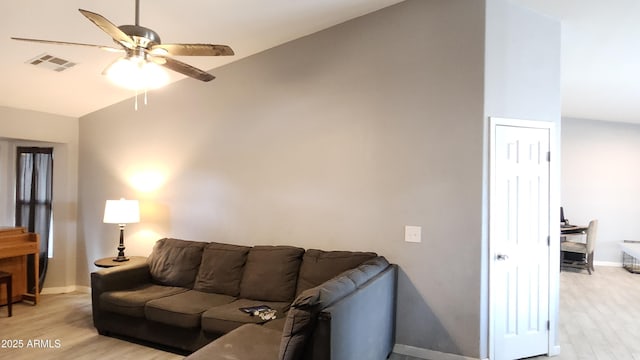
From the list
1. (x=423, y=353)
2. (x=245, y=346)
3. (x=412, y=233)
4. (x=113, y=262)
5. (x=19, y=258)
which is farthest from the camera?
(x=19, y=258)

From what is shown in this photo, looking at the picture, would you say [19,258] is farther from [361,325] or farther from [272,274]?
[361,325]

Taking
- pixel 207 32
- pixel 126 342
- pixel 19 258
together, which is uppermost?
pixel 207 32

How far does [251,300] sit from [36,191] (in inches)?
150

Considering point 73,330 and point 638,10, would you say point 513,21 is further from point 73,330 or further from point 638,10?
point 73,330

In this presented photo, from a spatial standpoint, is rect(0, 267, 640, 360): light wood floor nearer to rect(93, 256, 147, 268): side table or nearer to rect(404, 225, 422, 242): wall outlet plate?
rect(93, 256, 147, 268): side table

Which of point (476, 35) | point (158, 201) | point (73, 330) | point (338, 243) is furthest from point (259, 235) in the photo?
point (476, 35)

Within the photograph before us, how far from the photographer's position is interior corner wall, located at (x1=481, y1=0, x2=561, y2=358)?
328 centimetres

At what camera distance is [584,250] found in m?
6.68

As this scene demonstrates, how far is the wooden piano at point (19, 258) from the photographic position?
463 centimetres

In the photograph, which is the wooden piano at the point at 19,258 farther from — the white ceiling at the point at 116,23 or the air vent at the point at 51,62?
the air vent at the point at 51,62

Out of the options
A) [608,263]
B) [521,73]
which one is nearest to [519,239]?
[521,73]

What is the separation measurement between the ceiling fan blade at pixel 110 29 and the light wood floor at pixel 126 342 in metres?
2.61

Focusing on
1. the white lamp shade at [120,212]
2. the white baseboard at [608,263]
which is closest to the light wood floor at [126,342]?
the white lamp shade at [120,212]

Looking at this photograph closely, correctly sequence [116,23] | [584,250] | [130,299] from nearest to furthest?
1. [116,23]
2. [130,299]
3. [584,250]
